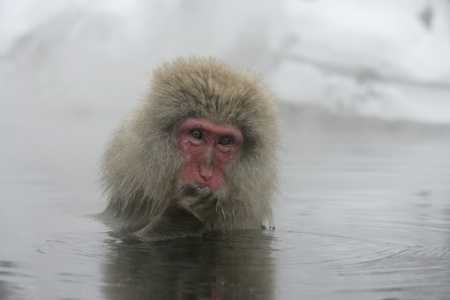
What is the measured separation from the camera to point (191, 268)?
10.6 ft

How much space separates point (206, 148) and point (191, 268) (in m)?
0.98

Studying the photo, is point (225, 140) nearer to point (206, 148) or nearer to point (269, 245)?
point (206, 148)

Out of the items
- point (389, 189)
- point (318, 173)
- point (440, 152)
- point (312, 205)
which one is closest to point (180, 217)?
point (312, 205)

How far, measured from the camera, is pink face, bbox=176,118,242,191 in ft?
13.2

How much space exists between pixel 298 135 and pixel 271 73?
3.15 ft

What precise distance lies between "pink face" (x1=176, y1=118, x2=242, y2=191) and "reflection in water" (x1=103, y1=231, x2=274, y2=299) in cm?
31

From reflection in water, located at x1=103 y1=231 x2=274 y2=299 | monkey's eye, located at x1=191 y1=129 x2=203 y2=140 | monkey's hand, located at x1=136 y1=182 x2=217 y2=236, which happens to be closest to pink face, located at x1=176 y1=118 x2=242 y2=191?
monkey's eye, located at x1=191 y1=129 x2=203 y2=140

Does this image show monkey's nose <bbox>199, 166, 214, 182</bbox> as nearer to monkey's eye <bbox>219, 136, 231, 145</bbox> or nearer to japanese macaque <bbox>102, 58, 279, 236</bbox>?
japanese macaque <bbox>102, 58, 279, 236</bbox>

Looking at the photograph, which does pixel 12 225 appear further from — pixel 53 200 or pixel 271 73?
pixel 271 73

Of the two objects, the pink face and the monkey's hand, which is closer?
the monkey's hand

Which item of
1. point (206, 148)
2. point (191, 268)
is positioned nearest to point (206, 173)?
point (206, 148)

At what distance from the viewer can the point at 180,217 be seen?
3975 millimetres

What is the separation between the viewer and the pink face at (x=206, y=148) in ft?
13.2

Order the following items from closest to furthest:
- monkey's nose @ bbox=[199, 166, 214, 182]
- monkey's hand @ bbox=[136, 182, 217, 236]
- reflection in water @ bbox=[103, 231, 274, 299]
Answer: reflection in water @ bbox=[103, 231, 274, 299], monkey's hand @ bbox=[136, 182, 217, 236], monkey's nose @ bbox=[199, 166, 214, 182]
